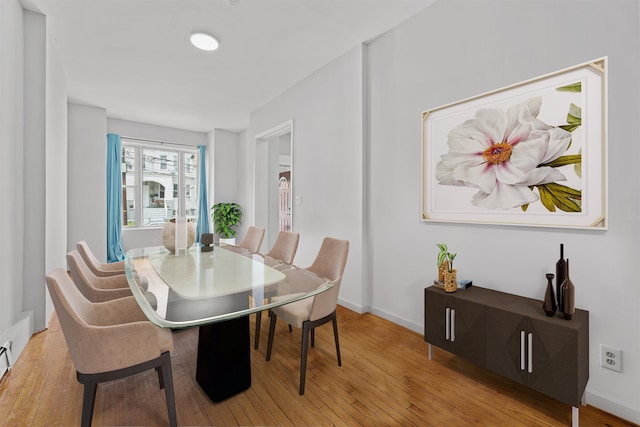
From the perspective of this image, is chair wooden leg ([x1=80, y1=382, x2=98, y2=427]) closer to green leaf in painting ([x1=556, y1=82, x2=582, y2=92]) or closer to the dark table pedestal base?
the dark table pedestal base

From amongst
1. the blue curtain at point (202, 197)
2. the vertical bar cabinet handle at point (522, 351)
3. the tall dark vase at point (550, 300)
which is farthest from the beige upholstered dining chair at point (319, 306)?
the blue curtain at point (202, 197)

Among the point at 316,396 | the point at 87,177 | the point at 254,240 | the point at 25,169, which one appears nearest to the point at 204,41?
the point at 25,169

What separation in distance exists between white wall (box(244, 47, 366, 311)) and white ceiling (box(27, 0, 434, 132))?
0.82ft

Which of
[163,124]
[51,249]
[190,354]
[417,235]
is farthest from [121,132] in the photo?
[417,235]

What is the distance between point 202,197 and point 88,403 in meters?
5.86

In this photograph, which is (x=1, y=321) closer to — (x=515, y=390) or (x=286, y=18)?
(x=286, y=18)

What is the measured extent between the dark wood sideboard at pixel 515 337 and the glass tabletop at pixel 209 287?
952 millimetres

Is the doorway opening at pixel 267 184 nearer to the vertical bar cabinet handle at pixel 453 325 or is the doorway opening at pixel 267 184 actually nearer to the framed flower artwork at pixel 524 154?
the framed flower artwork at pixel 524 154

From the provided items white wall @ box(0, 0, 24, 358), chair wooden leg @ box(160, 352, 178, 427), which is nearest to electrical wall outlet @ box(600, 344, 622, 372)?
chair wooden leg @ box(160, 352, 178, 427)

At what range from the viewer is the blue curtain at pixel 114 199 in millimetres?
5586

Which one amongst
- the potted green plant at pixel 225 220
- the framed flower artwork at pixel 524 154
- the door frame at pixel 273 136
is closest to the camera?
the framed flower artwork at pixel 524 154

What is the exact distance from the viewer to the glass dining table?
4.45ft

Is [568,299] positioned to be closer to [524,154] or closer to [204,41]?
[524,154]

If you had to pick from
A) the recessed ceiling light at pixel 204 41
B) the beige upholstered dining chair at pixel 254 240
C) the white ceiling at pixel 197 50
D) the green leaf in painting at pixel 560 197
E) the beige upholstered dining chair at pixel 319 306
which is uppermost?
the white ceiling at pixel 197 50
